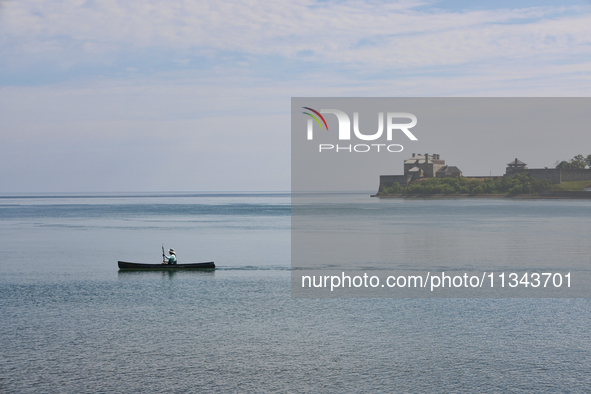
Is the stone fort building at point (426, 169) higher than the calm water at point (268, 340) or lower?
higher

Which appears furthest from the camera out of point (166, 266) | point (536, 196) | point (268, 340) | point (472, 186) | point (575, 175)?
point (472, 186)

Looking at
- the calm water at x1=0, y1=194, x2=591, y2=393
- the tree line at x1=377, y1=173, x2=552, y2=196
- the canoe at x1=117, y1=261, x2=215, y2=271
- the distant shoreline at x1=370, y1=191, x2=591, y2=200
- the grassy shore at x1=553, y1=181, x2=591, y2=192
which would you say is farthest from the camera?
the tree line at x1=377, y1=173, x2=552, y2=196

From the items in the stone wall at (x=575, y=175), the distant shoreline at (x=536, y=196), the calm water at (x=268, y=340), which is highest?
the stone wall at (x=575, y=175)

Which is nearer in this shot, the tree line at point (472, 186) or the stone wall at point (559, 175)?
A: the stone wall at point (559, 175)

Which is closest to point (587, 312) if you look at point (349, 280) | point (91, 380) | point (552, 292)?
point (552, 292)

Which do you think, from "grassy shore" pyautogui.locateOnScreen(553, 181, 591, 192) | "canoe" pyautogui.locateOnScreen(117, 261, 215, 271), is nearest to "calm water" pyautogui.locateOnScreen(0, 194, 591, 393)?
"canoe" pyautogui.locateOnScreen(117, 261, 215, 271)

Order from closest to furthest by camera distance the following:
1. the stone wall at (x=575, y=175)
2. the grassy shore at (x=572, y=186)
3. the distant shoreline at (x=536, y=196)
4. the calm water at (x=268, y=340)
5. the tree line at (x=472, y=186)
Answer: the calm water at (x=268, y=340) < the distant shoreline at (x=536, y=196) < the grassy shore at (x=572, y=186) < the stone wall at (x=575, y=175) < the tree line at (x=472, y=186)

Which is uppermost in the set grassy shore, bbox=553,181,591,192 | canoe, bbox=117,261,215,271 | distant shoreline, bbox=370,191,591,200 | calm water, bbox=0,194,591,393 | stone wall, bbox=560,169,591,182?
stone wall, bbox=560,169,591,182

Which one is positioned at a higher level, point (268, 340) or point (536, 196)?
point (536, 196)

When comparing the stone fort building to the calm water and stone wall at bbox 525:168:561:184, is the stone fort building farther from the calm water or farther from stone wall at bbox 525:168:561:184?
the calm water

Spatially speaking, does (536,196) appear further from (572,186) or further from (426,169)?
(426,169)

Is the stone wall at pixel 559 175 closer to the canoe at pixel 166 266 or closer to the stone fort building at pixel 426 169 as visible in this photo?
the stone fort building at pixel 426 169

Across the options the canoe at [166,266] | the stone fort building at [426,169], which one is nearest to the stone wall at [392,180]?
the stone fort building at [426,169]

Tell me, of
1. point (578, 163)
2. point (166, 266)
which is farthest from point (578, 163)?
point (166, 266)
